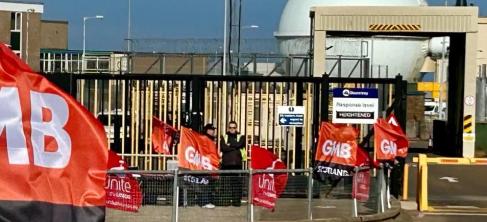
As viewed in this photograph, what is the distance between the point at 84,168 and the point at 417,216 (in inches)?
553

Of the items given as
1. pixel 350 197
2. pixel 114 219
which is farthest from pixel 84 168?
pixel 350 197

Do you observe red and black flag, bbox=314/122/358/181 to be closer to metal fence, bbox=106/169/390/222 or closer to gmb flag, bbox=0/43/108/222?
metal fence, bbox=106/169/390/222

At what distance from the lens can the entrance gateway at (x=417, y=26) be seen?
32656 millimetres

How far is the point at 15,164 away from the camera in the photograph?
479cm

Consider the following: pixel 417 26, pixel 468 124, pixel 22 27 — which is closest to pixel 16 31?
pixel 22 27

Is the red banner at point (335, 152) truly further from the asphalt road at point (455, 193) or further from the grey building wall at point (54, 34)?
the grey building wall at point (54, 34)

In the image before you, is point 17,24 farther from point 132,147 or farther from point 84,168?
point 84,168

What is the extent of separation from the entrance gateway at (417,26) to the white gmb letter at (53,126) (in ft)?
84.4

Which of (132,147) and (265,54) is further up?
(265,54)

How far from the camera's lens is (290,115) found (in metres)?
18.5

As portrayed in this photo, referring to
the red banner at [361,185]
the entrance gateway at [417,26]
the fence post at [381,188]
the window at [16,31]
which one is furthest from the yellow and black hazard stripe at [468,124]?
the window at [16,31]

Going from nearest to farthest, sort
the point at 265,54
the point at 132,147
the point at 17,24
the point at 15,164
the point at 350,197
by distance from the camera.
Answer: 1. the point at 15,164
2. the point at 350,197
3. the point at 132,147
4. the point at 265,54
5. the point at 17,24

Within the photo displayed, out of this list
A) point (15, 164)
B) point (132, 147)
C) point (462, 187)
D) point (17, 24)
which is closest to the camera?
point (15, 164)

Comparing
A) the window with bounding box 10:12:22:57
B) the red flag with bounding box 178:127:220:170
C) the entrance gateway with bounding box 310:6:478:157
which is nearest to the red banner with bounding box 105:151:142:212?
the red flag with bounding box 178:127:220:170
